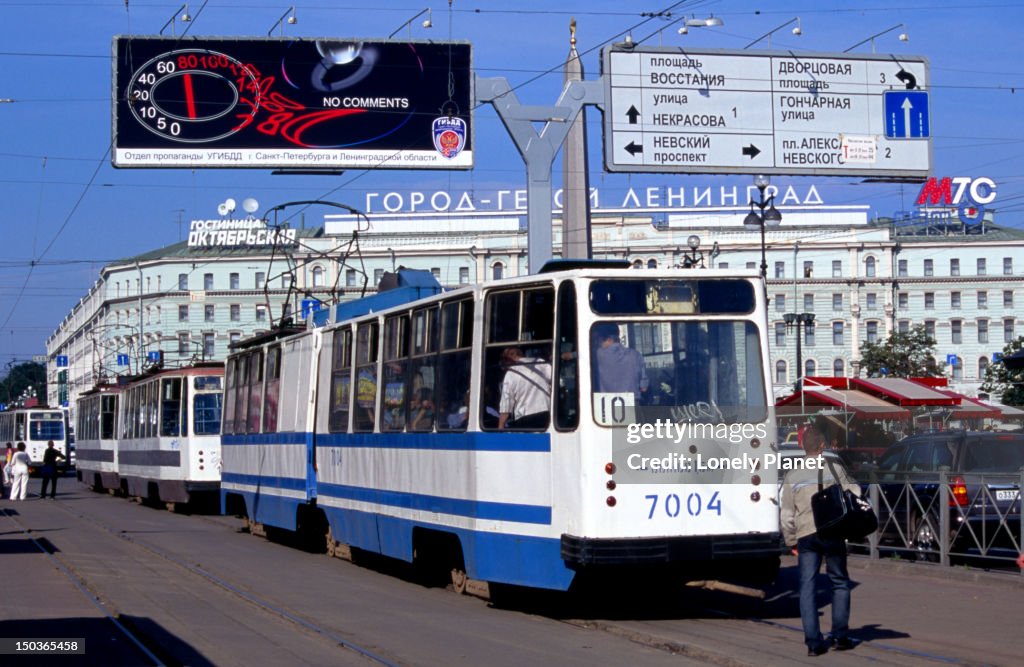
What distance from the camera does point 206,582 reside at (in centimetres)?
1548

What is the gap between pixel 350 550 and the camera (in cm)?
1798

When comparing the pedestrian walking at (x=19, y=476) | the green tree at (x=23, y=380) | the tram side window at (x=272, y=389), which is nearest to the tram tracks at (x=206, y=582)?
the tram side window at (x=272, y=389)

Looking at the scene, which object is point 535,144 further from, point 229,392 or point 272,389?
point 229,392

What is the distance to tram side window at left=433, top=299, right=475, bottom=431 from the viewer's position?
12586 mm

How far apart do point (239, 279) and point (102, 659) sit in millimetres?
96457

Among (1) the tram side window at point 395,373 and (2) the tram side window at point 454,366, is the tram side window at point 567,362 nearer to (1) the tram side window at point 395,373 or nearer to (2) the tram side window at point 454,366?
(2) the tram side window at point 454,366

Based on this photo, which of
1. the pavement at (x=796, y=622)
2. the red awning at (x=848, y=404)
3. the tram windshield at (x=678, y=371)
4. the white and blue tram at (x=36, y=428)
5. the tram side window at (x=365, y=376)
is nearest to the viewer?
the pavement at (x=796, y=622)

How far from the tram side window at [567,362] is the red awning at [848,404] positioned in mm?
17231

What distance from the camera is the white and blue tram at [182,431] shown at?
2895 centimetres

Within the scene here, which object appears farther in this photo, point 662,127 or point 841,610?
point 662,127

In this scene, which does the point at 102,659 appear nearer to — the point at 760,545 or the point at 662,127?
the point at 760,545

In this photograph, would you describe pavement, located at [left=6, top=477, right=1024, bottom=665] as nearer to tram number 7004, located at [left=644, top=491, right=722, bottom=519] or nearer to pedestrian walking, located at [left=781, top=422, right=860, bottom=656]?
pedestrian walking, located at [left=781, top=422, right=860, bottom=656]

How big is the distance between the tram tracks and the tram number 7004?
254cm

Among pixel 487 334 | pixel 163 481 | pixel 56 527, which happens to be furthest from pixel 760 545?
pixel 163 481
